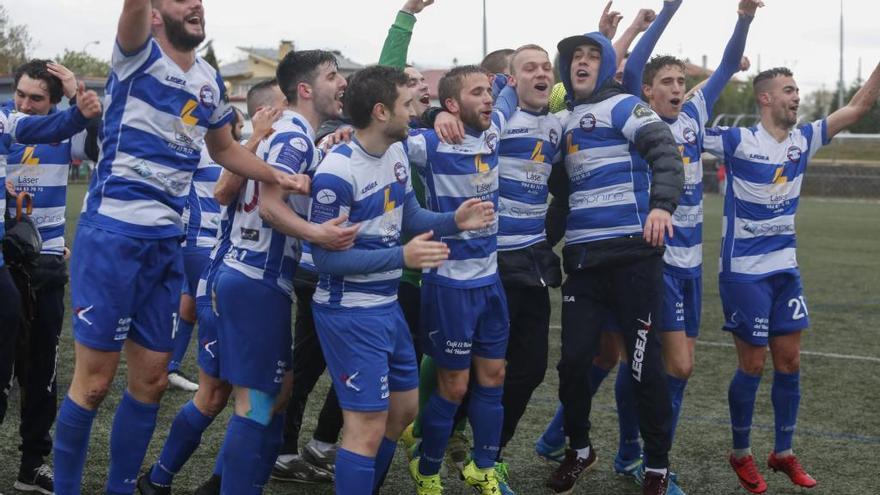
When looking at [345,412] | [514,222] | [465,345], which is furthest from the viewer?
[514,222]

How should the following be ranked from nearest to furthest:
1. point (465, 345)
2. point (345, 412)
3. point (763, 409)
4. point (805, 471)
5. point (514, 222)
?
point (345, 412) < point (465, 345) < point (514, 222) < point (805, 471) < point (763, 409)

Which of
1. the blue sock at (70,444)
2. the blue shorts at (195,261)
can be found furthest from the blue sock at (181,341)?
the blue sock at (70,444)

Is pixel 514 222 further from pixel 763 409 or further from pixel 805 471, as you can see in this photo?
pixel 763 409

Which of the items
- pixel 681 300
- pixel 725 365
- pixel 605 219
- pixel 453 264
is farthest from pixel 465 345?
pixel 725 365

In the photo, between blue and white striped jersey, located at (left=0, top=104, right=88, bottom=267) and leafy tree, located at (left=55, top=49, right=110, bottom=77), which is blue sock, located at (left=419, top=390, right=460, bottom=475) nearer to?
blue and white striped jersey, located at (left=0, top=104, right=88, bottom=267)

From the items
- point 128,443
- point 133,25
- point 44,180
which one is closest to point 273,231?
point 133,25

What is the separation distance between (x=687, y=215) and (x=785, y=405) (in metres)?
1.17

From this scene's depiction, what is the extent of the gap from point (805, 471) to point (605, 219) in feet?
6.14

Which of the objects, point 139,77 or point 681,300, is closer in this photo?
point 139,77

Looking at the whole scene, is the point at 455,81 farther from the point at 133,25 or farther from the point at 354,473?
the point at 354,473

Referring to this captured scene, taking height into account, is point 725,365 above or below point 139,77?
below

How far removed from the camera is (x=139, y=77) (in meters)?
4.68

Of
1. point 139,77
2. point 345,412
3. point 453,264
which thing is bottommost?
point 345,412

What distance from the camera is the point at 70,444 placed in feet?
15.9
